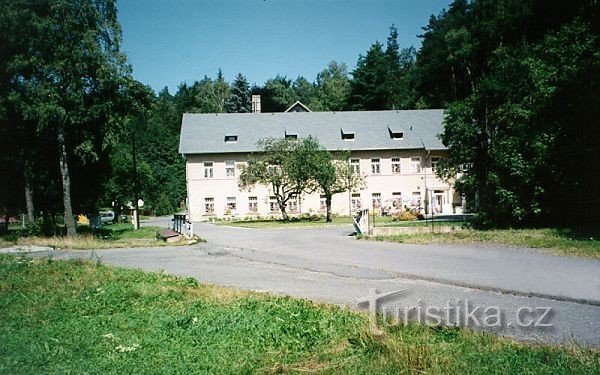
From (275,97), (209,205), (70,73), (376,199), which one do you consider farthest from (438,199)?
(275,97)

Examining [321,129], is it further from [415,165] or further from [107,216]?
[107,216]

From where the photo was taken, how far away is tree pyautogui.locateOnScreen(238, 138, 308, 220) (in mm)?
36031

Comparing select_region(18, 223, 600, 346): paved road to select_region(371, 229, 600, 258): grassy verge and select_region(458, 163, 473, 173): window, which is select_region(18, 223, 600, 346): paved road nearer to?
select_region(371, 229, 600, 258): grassy verge

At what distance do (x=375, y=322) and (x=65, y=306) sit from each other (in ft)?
18.2

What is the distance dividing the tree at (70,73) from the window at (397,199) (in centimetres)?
2854

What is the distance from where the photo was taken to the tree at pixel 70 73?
23719 mm

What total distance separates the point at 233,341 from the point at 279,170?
104 ft

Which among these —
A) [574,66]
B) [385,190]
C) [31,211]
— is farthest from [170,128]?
[574,66]

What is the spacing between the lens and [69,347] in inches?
224

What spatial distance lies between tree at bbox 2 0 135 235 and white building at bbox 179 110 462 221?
18.2 m

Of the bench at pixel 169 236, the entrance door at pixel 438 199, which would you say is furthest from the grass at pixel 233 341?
the entrance door at pixel 438 199

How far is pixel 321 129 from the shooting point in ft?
159

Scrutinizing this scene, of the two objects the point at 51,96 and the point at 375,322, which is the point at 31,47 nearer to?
the point at 51,96

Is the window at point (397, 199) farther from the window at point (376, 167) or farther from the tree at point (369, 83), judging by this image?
the tree at point (369, 83)
